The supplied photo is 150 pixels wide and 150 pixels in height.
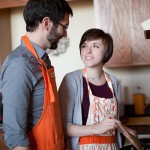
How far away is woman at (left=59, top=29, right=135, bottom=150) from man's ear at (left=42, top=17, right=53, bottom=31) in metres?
0.32

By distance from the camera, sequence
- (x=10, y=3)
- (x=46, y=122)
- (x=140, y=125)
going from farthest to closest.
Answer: (x=10, y=3)
(x=140, y=125)
(x=46, y=122)

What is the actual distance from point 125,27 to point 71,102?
33.8 inches

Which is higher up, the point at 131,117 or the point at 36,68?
the point at 36,68

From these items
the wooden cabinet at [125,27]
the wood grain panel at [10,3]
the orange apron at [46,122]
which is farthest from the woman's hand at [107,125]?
the wood grain panel at [10,3]

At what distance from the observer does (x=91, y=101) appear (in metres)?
1.25

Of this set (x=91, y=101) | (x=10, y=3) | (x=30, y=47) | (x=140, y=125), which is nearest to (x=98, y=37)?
(x=91, y=101)

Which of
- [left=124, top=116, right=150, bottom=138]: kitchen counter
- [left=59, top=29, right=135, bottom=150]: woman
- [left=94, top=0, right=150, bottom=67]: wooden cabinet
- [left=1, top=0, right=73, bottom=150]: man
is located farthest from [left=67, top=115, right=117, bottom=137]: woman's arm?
[left=94, top=0, right=150, bottom=67]: wooden cabinet

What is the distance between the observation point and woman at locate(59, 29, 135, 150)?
1193 mm

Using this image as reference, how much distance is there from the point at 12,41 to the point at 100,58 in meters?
1.23

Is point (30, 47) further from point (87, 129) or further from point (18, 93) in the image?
point (87, 129)

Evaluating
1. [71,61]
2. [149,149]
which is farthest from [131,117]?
[149,149]

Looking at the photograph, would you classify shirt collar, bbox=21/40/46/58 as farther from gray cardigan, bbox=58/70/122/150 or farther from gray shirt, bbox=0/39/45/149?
gray cardigan, bbox=58/70/122/150

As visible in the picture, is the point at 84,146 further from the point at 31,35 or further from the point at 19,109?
the point at 31,35

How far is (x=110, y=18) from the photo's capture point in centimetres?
182
